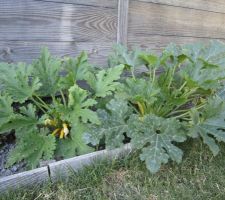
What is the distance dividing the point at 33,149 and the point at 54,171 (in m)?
0.19

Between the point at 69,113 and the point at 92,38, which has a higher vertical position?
the point at 92,38

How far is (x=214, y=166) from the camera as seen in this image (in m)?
2.35

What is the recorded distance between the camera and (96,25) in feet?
9.66

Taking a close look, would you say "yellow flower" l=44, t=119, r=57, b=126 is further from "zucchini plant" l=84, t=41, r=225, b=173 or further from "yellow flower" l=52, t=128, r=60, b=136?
"zucchini plant" l=84, t=41, r=225, b=173

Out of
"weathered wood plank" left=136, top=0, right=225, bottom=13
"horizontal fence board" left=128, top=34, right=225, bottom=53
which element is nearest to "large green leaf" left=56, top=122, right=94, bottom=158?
"horizontal fence board" left=128, top=34, right=225, bottom=53

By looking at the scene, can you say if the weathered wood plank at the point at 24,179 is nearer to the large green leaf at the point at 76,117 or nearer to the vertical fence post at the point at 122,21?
the large green leaf at the point at 76,117

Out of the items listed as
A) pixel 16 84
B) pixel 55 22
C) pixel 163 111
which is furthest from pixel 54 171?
pixel 55 22

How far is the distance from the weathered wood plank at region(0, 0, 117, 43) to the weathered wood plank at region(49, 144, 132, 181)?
1.04m

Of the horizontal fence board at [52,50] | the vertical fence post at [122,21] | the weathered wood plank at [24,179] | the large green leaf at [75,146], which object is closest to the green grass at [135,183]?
the weathered wood plank at [24,179]

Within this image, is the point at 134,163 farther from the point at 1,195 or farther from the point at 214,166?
the point at 1,195

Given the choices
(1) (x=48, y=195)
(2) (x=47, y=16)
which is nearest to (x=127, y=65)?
(2) (x=47, y=16)

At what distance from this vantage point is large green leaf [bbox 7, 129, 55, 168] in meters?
2.07

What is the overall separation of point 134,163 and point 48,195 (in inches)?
24.1

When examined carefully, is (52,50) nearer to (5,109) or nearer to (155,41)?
(5,109)
